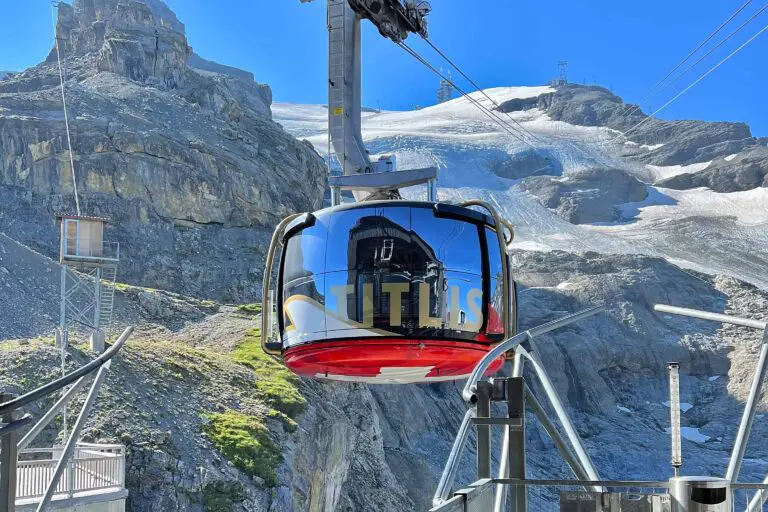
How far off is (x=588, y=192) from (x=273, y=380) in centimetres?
14191

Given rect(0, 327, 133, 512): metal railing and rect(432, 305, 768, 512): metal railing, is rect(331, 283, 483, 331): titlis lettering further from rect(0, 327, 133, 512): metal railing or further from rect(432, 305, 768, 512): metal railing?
rect(432, 305, 768, 512): metal railing

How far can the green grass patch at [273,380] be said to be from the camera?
3678cm

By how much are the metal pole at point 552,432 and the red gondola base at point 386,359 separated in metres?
2.49

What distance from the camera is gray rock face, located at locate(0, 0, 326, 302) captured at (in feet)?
246

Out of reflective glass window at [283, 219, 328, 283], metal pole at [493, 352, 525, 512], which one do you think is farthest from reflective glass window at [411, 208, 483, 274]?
metal pole at [493, 352, 525, 512]

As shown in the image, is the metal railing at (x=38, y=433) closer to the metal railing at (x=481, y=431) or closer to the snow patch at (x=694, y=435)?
the metal railing at (x=481, y=431)

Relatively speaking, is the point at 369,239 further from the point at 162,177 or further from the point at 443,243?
the point at 162,177

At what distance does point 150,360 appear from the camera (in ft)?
119

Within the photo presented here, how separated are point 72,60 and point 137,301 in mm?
69060

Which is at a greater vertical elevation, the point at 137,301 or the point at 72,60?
the point at 72,60

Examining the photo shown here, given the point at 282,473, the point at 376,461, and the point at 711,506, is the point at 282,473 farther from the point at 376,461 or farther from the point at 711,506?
the point at 711,506

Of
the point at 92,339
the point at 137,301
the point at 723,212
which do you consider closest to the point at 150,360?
the point at 92,339

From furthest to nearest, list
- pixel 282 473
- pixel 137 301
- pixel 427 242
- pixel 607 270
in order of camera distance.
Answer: pixel 607 270
pixel 137 301
pixel 282 473
pixel 427 242

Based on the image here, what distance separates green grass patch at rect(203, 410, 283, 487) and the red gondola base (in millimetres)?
16383
